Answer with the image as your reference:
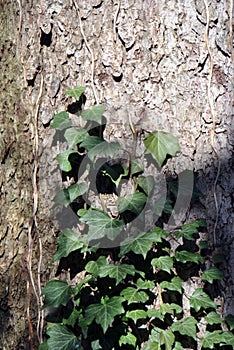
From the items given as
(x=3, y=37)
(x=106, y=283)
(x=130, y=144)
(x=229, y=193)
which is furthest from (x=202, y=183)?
(x=3, y=37)

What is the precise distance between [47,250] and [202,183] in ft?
1.86

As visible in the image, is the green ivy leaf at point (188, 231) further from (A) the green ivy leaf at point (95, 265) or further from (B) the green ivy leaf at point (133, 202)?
(A) the green ivy leaf at point (95, 265)

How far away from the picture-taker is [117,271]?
1894mm

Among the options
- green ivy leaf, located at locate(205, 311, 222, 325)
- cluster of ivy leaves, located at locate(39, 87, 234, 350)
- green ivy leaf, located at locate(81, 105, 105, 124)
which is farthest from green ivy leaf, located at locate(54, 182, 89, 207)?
green ivy leaf, located at locate(205, 311, 222, 325)

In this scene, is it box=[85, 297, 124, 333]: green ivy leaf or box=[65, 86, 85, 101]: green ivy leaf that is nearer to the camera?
box=[85, 297, 124, 333]: green ivy leaf

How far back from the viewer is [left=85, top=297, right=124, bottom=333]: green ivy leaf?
185 cm

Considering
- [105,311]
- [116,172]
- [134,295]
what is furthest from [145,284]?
[116,172]

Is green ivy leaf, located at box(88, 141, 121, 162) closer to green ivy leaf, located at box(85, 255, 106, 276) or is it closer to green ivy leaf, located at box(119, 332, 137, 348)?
green ivy leaf, located at box(85, 255, 106, 276)

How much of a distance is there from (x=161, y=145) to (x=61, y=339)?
27.4 inches

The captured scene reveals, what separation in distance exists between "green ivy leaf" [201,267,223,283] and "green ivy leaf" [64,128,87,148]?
0.58m

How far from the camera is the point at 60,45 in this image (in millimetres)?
2047

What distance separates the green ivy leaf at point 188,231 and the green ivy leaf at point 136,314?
0.26 metres

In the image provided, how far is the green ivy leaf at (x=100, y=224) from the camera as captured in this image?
6.32ft

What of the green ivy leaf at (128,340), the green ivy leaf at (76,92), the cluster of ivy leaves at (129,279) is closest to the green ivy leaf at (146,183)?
the cluster of ivy leaves at (129,279)
